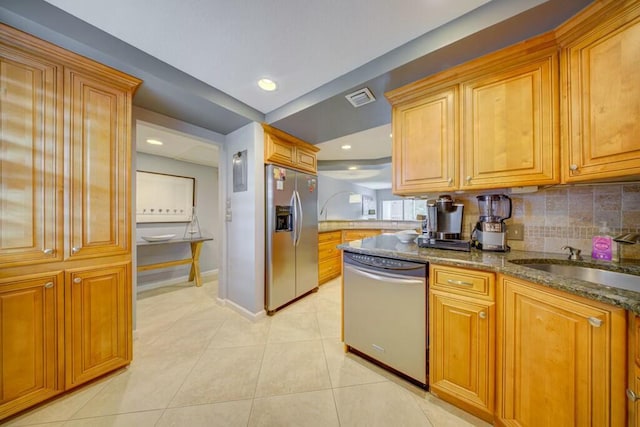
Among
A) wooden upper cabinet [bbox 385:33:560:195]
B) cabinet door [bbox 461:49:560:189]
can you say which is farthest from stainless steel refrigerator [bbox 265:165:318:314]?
cabinet door [bbox 461:49:560:189]

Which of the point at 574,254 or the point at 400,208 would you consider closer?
the point at 574,254

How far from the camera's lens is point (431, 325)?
1327mm

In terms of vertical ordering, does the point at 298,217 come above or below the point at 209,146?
below

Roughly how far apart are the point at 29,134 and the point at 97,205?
0.49m

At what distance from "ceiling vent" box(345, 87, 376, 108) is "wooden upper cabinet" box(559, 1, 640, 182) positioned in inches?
43.3

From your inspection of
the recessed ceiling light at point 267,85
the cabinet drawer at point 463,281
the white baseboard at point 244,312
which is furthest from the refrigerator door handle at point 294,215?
the cabinet drawer at point 463,281

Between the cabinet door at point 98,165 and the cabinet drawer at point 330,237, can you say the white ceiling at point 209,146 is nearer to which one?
the cabinet door at point 98,165

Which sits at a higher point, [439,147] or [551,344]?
[439,147]

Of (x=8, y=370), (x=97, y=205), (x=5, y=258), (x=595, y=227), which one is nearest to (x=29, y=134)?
(x=97, y=205)

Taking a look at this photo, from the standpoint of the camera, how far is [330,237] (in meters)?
3.71

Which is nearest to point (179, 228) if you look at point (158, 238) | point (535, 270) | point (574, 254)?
point (158, 238)

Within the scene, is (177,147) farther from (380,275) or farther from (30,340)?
(380,275)

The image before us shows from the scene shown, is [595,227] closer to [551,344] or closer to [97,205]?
[551,344]

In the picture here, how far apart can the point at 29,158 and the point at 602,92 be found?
3105 mm
